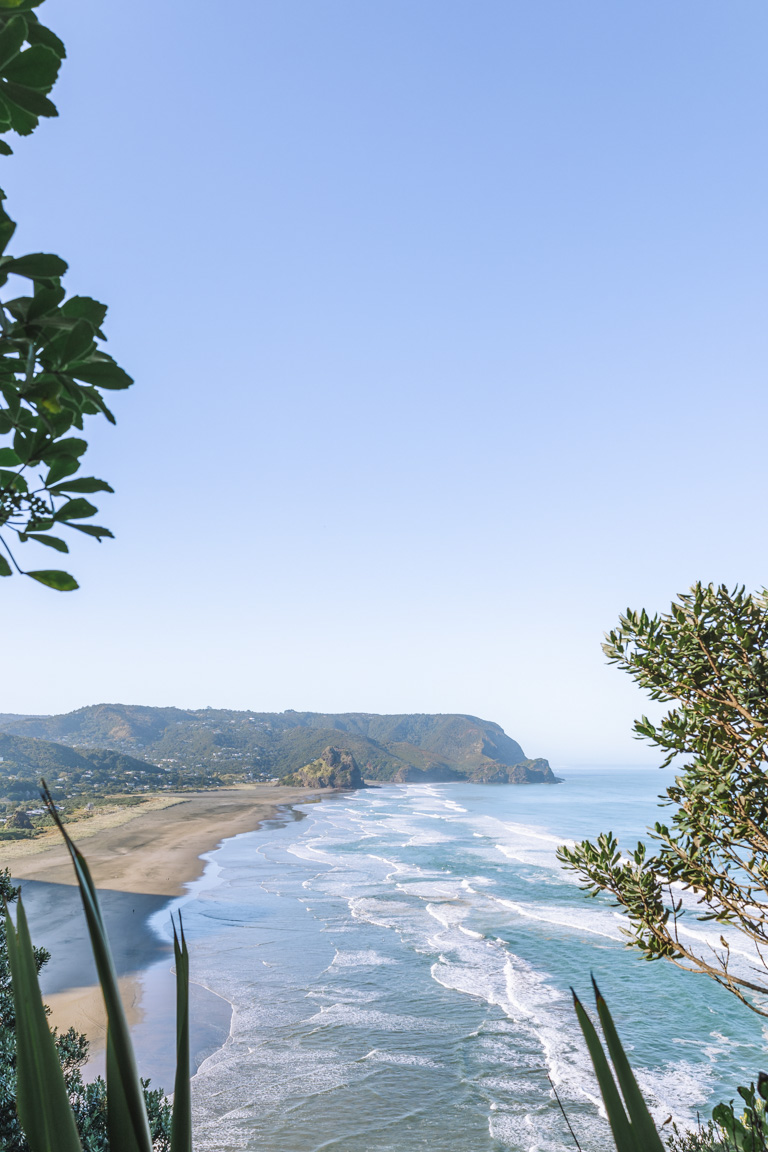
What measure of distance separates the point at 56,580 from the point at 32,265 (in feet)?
1.89

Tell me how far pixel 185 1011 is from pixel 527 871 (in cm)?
3798

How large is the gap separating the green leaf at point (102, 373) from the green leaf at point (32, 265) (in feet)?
0.50

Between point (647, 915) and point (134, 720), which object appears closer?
point (647, 915)

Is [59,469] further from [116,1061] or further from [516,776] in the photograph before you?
[516,776]

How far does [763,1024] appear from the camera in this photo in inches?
694

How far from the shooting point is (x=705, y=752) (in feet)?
15.1

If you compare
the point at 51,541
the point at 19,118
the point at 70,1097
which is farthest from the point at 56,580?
the point at 70,1097

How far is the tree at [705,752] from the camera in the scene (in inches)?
176

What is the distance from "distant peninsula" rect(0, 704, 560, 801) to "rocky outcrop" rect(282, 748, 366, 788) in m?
0.14

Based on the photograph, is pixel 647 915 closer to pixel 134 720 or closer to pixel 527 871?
pixel 527 871

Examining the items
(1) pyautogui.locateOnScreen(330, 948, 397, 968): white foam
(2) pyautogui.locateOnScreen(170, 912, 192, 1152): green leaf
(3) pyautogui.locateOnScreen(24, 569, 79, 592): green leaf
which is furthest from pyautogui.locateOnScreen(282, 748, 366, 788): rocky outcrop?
(2) pyautogui.locateOnScreen(170, 912, 192, 1152): green leaf

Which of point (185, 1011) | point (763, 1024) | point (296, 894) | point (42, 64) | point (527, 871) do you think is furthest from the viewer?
point (527, 871)

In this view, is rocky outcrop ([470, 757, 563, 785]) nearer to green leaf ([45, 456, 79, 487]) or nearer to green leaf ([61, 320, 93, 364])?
green leaf ([45, 456, 79, 487])

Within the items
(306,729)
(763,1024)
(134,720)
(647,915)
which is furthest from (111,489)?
(134,720)
